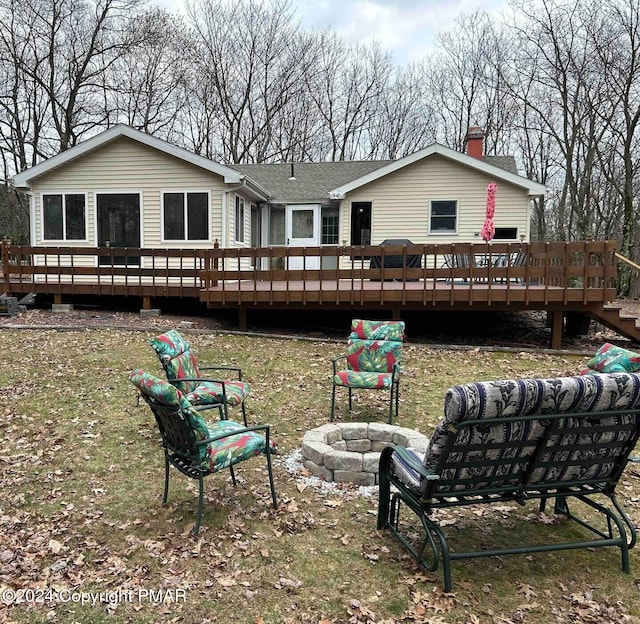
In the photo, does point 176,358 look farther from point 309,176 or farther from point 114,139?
point 309,176

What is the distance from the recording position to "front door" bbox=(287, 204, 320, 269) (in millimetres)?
14836

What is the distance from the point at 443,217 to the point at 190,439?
11933mm

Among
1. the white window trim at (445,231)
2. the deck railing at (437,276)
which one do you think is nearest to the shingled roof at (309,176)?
the white window trim at (445,231)

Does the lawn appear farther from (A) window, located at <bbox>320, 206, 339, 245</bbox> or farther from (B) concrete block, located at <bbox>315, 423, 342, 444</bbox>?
(A) window, located at <bbox>320, 206, 339, 245</bbox>

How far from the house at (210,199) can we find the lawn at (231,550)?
26.3ft

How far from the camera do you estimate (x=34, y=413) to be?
5371 millimetres

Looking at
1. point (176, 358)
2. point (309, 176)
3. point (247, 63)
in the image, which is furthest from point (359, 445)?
point (247, 63)

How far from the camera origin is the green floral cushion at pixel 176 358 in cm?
459

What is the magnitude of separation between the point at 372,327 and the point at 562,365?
353 centimetres

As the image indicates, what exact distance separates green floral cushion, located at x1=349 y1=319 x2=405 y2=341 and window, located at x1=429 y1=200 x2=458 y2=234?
8546mm

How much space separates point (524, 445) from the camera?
2617 millimetres

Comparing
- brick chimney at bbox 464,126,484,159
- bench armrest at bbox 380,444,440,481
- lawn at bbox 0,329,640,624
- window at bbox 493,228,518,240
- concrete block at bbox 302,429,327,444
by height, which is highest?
brick chimney at bbox 464,126,484,159

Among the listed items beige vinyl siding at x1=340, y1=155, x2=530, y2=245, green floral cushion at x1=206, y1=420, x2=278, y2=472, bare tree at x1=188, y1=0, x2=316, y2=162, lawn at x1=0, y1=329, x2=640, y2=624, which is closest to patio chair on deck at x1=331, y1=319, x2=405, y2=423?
lawn at x1=0, y1=329, x2=640, y2=624

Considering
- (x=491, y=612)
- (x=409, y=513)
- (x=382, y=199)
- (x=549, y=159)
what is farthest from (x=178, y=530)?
(x=549, y=159)
